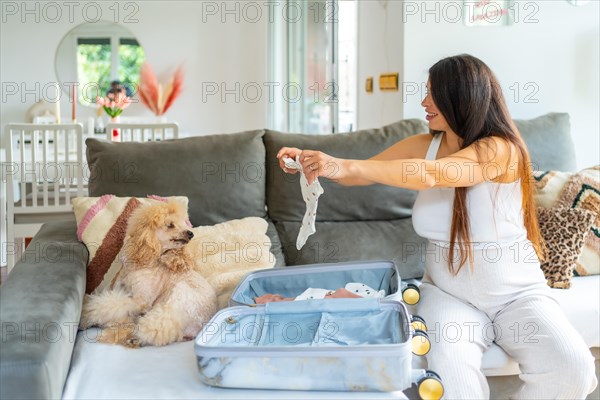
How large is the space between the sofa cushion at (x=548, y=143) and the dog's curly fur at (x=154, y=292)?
1434mm

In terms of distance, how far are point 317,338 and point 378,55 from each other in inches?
83.0

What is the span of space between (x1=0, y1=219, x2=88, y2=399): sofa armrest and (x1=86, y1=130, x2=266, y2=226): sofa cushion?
0.97ft

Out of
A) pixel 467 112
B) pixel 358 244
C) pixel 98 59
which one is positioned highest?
pixel 98 59

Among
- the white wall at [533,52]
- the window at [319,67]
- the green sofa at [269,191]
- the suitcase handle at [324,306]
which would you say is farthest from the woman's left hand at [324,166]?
the window at [319,67]

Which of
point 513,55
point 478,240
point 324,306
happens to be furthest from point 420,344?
point 513,55

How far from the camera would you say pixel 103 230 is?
2.11 metres

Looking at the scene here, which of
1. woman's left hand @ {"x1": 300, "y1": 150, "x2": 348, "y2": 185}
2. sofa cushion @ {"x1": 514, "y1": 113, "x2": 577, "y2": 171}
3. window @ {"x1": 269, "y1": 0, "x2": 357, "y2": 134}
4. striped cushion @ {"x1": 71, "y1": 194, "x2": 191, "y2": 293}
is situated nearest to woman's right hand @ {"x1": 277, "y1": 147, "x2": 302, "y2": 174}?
woman's left hand @ {"x1": 300, "y1": 150, "x2": 348, "y2": 185}

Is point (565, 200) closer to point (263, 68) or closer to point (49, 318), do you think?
point (49, 318)

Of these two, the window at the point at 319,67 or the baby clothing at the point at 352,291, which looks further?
the window at the point at 319,67

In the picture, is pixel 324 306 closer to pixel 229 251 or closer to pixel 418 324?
pixel 418 324

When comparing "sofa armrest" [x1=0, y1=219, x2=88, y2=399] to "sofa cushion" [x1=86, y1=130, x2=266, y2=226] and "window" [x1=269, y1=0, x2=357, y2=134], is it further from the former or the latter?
"window" [x1=269, y1=0, x2=357, y2=134]

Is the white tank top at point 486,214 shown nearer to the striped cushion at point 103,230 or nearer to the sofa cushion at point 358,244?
the sofa cushion at point 358,244

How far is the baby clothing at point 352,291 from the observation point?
6.47 feet

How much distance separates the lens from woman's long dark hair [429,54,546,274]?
190cm
